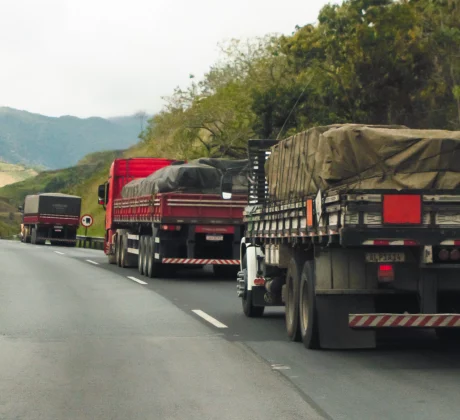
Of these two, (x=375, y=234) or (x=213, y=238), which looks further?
(x=213, y=238)

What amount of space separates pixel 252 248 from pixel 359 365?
207 inches

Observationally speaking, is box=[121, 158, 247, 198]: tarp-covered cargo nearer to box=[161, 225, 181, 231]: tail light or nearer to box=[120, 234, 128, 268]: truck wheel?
box=[161, 225, 181, 231]: tail light

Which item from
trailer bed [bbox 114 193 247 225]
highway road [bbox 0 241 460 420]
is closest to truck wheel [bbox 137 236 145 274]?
trailer bed [bbox 114 193 247 225]

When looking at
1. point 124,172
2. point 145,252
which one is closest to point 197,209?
point 145,252

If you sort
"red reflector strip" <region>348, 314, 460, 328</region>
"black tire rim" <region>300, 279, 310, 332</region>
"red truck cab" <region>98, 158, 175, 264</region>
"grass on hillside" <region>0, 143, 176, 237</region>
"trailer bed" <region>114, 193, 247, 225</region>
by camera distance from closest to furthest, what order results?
"red reflector strip" <region>348, 314, 460, 328</region>, "black tire rim" <region>300, 279, 310, 332</region>, "trailer bed" <region>114, 193, 247, 225</region>, "red truck cab" <region>98, 158, 175, 264</region>, "grass on hillside" <region>0, 143, 176, 237</region>

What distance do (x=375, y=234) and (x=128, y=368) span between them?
267 cm

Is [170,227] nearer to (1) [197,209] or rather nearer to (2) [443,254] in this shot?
(1) [197,209]

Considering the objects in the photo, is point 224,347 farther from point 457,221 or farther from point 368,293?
point 457,221

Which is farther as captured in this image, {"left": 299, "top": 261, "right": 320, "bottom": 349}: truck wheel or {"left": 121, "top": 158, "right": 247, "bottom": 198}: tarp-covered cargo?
{"left": 121, "top": 158, "right": 247, "bottom": 198}: tarp-covered cargo

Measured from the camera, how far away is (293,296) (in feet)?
41.2

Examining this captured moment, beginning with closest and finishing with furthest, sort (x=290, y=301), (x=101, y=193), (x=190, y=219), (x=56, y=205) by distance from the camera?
Result: (x=290, y=301)
(x=190, y=219)
(x=101, y=193)
(x=56, y=205)

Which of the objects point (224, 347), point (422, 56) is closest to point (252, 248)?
point (224, 347)

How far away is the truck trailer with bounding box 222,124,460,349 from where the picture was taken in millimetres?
10234

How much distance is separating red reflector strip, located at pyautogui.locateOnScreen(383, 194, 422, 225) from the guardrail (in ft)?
150
